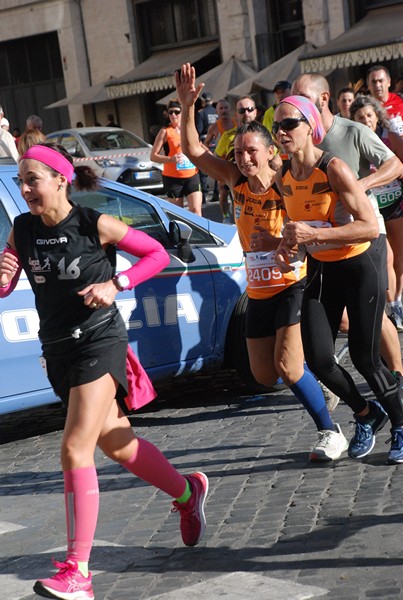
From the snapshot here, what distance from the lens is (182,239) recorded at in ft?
25.2

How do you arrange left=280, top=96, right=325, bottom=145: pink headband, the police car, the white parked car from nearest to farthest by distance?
left=280, top=96, right=325, bottom=145: pink headband, the police car, the white parked car

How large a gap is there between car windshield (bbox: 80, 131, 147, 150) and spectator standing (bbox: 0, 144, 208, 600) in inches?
824

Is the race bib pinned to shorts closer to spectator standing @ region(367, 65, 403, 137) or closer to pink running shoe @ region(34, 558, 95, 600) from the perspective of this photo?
pink running shoe @ region(34, 558, 95, 600)

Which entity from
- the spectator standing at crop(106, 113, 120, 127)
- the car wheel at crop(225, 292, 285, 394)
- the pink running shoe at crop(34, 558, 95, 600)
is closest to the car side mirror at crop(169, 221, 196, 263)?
the car wheel at crop(225, 292, 285, 394)

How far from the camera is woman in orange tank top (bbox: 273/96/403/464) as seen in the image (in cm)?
564

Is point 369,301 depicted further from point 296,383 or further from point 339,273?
point 296,383

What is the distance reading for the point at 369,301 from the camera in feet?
19.0

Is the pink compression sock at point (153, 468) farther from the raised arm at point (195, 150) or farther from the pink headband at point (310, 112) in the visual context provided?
the raised arm at point (195, 150)

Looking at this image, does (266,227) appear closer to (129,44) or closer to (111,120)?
(111,120)

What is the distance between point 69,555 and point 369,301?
2105mm

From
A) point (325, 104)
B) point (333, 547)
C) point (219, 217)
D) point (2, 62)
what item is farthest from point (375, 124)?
point (2, 62)

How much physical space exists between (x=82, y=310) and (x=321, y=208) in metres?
1.54

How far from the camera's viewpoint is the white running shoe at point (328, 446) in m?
6.09

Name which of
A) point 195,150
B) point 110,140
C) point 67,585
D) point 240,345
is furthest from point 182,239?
point 110,140
